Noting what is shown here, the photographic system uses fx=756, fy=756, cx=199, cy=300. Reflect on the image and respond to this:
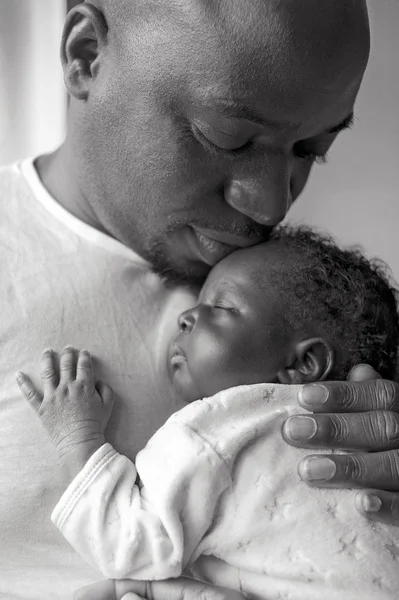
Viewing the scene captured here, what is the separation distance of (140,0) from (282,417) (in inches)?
26.3

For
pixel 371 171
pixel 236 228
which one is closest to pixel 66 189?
pixel 236 228

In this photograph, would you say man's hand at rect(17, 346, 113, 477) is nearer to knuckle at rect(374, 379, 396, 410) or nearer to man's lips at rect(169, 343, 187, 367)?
man's lips at rect(169, 343, 187, 367)

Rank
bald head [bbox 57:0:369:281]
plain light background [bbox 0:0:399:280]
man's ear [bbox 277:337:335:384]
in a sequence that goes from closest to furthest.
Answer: bald head [bbox 57:0:369:281]
man's ear [bbox 277:337:335:384]
plain light background [bbox 0:0:399:280]

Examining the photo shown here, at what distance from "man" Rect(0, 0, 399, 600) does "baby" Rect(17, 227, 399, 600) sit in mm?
50

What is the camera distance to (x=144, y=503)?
102 centimetres

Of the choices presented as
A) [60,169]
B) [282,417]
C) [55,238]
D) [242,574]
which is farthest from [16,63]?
[242,574]

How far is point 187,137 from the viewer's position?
1.15 m

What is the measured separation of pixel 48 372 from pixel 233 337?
0.29 metres

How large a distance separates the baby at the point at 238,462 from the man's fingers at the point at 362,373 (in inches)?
1.0

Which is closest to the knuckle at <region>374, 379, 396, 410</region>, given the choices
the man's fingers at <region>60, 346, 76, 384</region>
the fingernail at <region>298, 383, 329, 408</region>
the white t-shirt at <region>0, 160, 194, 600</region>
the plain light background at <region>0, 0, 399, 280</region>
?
the fingernail at <region>298, 383, 329, 408</region>

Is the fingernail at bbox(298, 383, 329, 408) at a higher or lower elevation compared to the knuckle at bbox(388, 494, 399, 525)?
higher

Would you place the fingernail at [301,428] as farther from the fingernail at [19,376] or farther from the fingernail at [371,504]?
the fingernail at [19,376]

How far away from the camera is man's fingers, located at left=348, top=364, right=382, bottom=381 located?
3.85 feet

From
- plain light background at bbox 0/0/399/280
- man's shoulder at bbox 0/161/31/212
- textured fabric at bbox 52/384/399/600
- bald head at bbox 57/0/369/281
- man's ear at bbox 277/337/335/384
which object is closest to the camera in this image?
textured fabric at bbox 52/384/399/600
